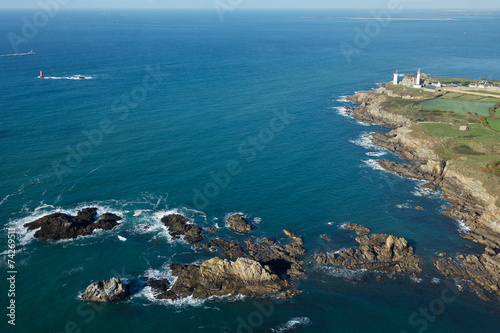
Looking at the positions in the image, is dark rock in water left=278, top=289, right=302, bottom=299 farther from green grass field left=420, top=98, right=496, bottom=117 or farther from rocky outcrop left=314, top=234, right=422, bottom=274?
green grass field left=420, top=98, right=496, bottom=117

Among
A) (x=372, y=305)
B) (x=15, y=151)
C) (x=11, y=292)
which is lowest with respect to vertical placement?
(x=372, y=305)

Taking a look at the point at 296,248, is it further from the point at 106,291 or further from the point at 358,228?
the point at 106,291

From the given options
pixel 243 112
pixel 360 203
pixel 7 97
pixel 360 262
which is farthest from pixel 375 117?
pixel 7 97

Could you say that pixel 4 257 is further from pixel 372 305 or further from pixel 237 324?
pixel 372 305

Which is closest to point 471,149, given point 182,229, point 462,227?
point 462,227

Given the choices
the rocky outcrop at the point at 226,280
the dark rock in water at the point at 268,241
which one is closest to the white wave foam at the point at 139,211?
the rocky outcrop at the point at 226,280

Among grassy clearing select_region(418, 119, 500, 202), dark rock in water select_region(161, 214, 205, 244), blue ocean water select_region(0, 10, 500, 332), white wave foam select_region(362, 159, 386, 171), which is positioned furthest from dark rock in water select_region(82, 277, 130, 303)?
grassy clearing select_region(418, 119, 500, 202)
